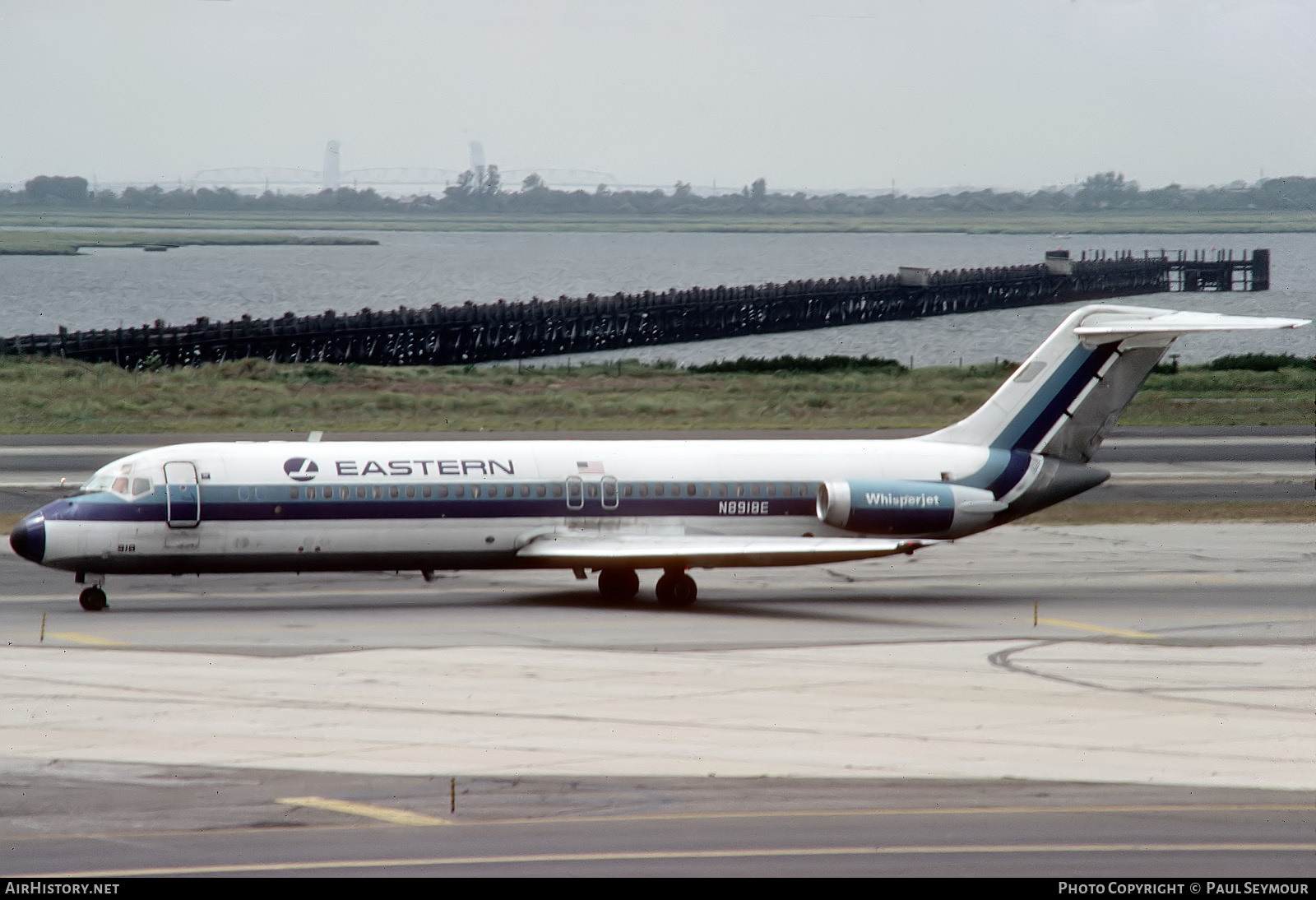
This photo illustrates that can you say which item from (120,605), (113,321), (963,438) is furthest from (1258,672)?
(113,321)

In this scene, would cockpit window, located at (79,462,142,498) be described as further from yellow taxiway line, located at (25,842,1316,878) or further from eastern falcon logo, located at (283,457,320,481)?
yellow taxiway line, located at (25,842,1316,878)

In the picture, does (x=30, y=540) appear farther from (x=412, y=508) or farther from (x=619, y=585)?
(x=619, y=585)

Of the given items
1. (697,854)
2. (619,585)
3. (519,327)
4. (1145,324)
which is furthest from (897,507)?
(519,327)

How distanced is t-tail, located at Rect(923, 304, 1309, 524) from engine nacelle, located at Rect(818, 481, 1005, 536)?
1519 mm

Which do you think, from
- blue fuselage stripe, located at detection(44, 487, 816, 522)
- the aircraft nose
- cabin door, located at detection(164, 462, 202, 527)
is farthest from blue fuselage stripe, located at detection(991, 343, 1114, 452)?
the aircraft nose

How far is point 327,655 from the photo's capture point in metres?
27.1

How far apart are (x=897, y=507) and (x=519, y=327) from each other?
98.3 meters

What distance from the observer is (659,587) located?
3306 cm

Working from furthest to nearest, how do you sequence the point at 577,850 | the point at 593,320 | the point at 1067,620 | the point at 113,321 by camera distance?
the point at 113,321
the point at 593,320
the point at 1067,620
the point at 577,850

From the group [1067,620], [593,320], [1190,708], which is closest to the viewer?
[1190,708]

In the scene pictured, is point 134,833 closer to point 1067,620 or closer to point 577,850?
point 577,850

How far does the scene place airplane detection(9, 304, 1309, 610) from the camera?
3155cm

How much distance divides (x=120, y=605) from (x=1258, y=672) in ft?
73.0

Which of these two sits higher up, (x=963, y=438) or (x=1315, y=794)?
(x=963, y=438)
